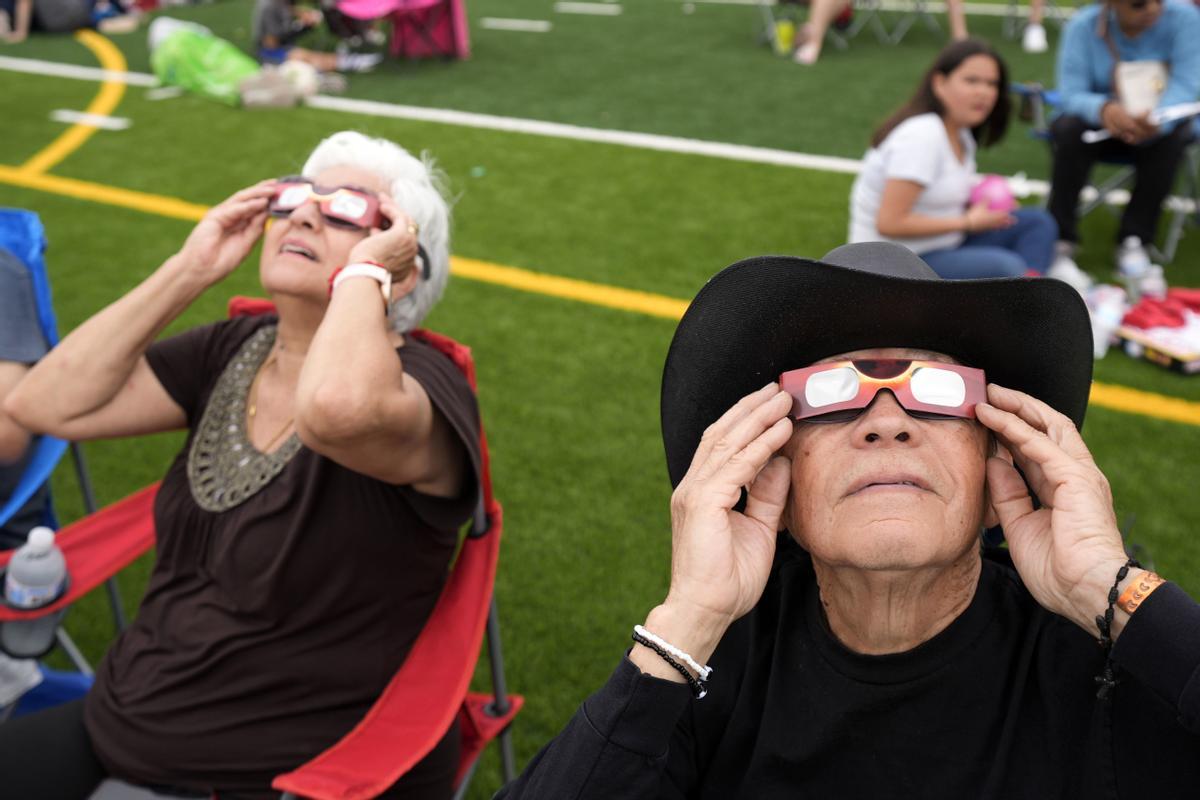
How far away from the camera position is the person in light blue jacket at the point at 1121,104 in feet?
21.5

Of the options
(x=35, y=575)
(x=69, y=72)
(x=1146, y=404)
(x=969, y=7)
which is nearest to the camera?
(x=35, y=575)

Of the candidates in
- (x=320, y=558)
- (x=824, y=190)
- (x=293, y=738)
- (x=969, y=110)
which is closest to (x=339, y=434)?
(x=320, y=558)

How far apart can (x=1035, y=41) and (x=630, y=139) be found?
489 cm

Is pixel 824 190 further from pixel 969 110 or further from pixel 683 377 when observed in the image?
pixel 683 377

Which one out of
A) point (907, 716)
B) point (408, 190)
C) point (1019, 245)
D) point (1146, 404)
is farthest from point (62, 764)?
point (1019, 245)

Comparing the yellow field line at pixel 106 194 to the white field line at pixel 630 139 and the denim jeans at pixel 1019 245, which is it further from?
the denim jeans at pixel 1019 245

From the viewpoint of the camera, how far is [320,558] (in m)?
2.58

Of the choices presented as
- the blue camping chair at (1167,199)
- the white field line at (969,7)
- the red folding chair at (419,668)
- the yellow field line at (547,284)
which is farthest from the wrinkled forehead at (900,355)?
the white field line at (969,7)

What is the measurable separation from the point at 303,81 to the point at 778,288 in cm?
947

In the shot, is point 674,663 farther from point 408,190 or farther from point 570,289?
point 570,289

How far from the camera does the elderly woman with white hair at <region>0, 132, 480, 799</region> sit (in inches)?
100

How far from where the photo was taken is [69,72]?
39.5 ft

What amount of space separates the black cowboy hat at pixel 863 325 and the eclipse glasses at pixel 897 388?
0.08m

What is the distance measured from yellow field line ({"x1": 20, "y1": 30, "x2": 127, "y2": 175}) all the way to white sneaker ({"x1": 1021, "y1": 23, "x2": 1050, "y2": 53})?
27.9 feet
